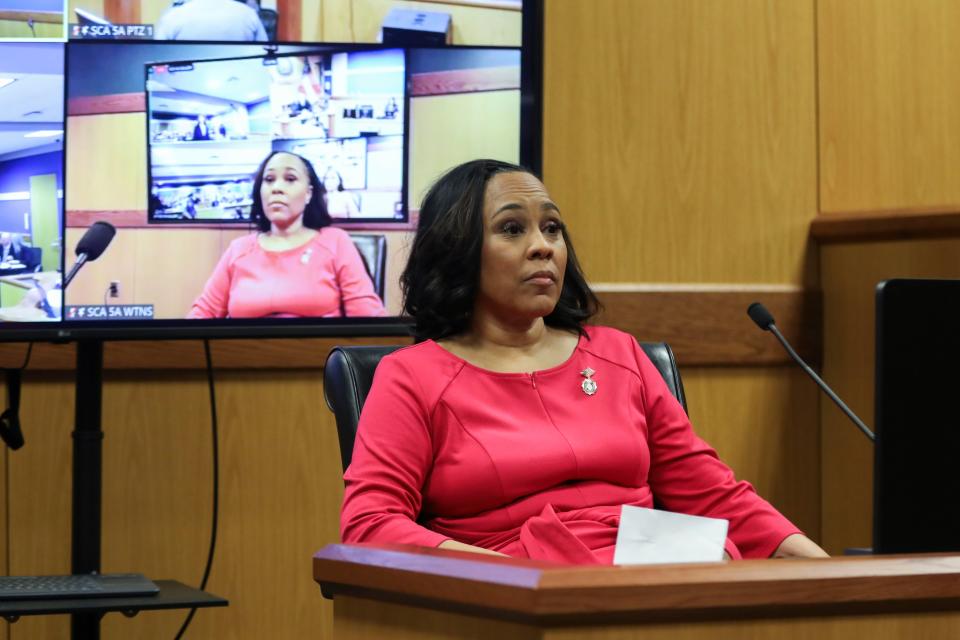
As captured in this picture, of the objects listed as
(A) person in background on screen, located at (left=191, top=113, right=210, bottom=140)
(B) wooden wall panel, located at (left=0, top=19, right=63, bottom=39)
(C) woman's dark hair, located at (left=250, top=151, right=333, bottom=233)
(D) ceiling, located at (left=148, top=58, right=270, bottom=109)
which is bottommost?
(C) woman's dark hair, located at (left=250, top=151, right=333, bottom=233)

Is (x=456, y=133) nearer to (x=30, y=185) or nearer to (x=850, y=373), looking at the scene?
(x=30, y=185)

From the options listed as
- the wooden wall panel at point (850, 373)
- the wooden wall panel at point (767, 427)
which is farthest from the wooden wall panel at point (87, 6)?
the wooden wall panel at point (850, 373)

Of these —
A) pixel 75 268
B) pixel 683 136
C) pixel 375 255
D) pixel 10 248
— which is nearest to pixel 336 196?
pixel 375 255

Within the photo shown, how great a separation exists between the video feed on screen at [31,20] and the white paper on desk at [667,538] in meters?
1.69

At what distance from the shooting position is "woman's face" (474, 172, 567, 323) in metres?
1.94

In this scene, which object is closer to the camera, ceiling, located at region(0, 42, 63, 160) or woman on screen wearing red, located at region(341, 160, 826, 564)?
woman on screen wearing red, located at region(341, 160, 826, 564)

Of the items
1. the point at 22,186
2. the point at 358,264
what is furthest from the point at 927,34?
the point at 22,186

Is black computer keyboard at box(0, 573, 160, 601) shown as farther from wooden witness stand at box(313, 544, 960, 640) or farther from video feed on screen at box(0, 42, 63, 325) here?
wooden witness stand at box(313, 544, 960, 640)

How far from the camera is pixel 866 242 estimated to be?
314 centimetres

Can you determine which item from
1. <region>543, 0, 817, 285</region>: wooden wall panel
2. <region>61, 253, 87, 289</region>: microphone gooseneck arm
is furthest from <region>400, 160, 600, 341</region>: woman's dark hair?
<region>543, 0, 817, 285</region>: wooden wall panel

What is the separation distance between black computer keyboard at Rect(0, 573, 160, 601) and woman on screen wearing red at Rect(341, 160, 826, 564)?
615 mm

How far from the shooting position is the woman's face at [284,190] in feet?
8.12

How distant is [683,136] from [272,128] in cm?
117

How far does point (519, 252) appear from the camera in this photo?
6.40 ft
